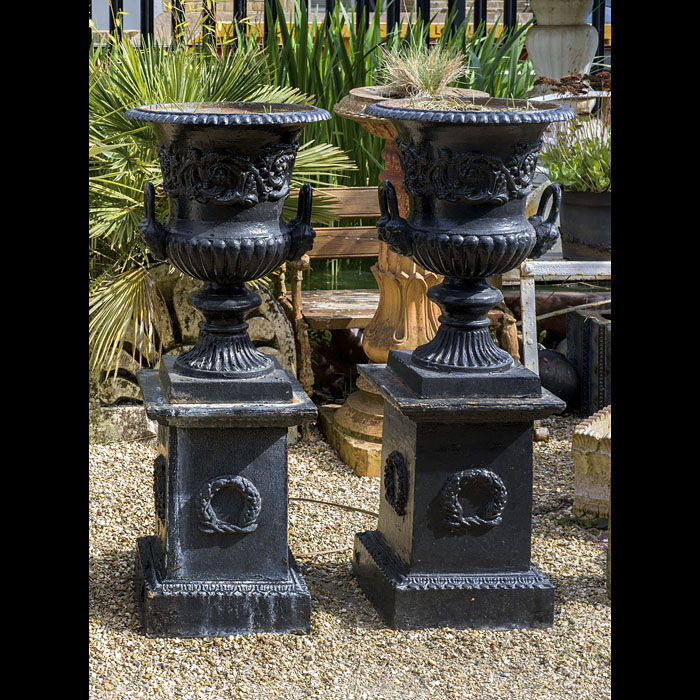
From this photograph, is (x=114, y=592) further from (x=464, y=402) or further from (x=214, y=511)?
(x=464, y=402)

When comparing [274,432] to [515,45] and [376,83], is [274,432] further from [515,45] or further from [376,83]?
[515,45]

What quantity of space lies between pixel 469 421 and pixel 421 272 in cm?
137

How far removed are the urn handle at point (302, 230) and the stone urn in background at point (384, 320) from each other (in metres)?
1.19

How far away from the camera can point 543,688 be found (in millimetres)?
2582

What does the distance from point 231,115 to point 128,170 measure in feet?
5.34

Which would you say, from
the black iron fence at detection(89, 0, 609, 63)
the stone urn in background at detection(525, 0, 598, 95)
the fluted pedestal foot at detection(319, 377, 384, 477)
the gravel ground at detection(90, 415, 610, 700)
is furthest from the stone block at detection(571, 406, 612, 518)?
the stone urn in background at detection(525, 0, 598, 95)

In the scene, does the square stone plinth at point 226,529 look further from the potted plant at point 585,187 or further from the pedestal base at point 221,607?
the potted plant at point 585,187

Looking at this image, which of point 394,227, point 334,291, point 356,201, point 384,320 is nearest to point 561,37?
point 356,201

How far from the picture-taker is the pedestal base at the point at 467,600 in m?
2.85

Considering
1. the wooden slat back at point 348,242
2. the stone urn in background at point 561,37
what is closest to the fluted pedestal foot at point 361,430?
the wooden slat back at point 348,242

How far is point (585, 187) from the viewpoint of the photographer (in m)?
4.47

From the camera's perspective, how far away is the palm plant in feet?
13.2

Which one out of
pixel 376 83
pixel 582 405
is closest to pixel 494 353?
pixel 582 405

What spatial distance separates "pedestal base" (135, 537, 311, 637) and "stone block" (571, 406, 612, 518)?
4.04 feet
